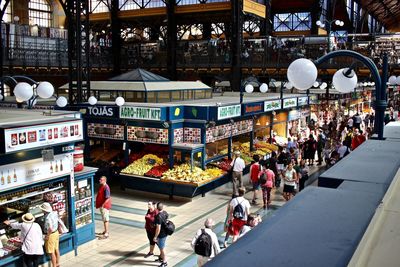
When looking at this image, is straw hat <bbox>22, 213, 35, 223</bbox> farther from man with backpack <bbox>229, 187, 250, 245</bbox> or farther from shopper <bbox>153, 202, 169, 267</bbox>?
man with backpack <bbox>229, 187, 250, 245</bbox>

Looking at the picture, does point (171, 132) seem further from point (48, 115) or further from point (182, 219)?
point (48, 115)

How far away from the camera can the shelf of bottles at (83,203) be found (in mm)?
10070

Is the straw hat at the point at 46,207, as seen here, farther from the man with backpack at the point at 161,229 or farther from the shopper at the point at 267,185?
the shopper at the point at 267,185

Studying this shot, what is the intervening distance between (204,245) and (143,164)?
8.55m

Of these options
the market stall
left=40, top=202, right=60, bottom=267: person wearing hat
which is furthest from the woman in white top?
left=40, top=202, right=60, bottom=267: person wearing hat

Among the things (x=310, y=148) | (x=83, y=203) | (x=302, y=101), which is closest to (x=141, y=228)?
(x=83, y=203)

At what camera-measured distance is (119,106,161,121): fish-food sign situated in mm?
15047

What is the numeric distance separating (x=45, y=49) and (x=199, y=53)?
10.5 m

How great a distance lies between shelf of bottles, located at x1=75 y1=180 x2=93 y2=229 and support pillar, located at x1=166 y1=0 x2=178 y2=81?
21.6 meters

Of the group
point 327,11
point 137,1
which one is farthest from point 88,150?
point 327,11

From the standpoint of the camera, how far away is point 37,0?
36.0m

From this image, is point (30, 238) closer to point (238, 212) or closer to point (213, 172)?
point (238, 212)

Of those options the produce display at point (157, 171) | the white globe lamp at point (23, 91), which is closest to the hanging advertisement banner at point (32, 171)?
the white globe lamp at point (23, 91)

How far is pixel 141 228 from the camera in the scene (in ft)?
38.5
